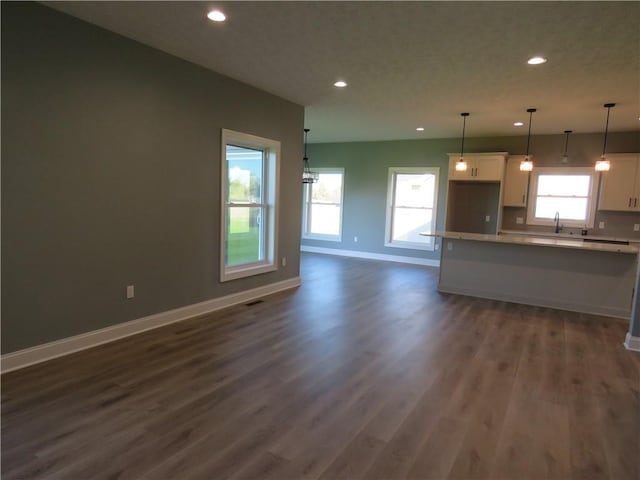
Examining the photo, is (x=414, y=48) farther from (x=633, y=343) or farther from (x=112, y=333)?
(x=112, y=333)

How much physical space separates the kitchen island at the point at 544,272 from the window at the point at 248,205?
2615 millimetres

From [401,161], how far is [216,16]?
6170mm

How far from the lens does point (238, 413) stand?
246cm

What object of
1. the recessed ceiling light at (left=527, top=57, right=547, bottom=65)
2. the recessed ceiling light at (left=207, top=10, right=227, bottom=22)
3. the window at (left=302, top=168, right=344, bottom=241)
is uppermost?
the recessed ceiling light at (left=527, top=57, right=547, bottom=65)

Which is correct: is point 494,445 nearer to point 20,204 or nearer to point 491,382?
point 491,382

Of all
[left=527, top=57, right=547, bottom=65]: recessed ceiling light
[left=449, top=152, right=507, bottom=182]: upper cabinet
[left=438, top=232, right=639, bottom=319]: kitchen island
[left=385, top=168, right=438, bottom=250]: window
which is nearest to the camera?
[left=527, top=57, right=547, bottom=65]: recessed ceiling light

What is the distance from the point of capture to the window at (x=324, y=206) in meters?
9.48

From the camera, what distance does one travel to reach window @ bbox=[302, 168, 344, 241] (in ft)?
31.1

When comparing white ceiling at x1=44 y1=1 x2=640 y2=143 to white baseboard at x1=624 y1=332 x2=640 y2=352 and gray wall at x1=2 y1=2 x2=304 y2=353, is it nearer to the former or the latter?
gray wall at x1=2 y1=2 x2=304 y2=353

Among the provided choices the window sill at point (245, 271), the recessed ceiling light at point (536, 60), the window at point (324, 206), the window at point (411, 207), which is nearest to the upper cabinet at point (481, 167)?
the window at point (411, 207)

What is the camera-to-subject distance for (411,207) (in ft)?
28.3

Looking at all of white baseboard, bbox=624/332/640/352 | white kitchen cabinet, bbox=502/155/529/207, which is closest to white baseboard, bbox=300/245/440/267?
white kitchen cabinet, bbox=502/155/529/207

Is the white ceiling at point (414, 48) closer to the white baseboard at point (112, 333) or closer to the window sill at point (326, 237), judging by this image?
the white baseboard at point (112, 333)

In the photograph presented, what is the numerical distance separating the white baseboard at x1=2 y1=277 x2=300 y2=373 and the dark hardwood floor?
0.12 metres
